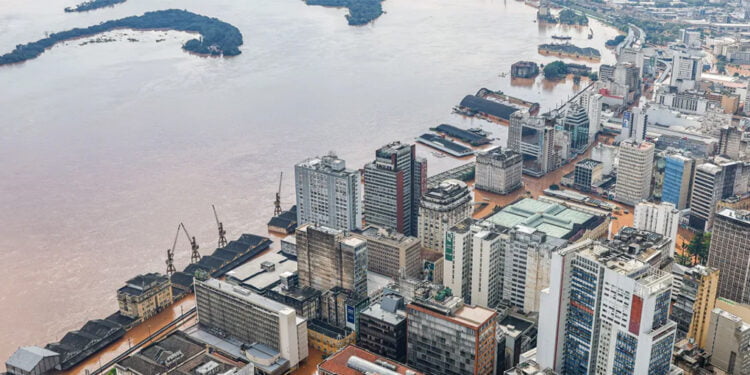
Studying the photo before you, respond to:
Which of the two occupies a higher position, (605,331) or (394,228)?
(605,331)

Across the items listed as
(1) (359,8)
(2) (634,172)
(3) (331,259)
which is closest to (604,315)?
(3) (331,259)

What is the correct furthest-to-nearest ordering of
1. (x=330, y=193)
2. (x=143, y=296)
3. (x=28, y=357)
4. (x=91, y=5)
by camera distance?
(x=91, y=5) < (x=330, y=193) < (x=143, y=296) < (x=28, y=357)

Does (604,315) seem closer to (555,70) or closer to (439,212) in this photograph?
(439,212)

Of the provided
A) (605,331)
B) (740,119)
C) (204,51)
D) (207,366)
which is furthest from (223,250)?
(204,51)

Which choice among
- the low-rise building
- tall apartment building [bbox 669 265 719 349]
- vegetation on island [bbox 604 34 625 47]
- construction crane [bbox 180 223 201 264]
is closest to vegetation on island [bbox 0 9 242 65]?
vegetation on island [bbox 604 34 625 47]

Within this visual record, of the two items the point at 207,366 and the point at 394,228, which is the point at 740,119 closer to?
the point at 394,228
